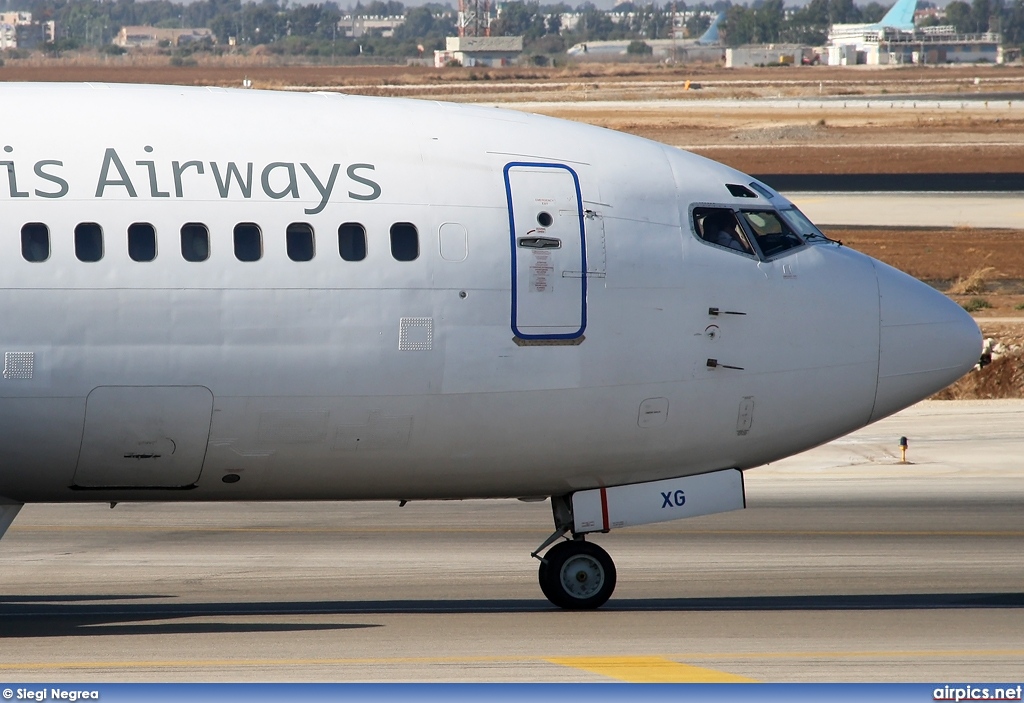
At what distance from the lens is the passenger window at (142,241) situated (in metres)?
12.5

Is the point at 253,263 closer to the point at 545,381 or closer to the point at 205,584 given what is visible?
the point at 545,381

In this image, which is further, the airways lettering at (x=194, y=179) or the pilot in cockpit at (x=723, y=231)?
the pilot in cockpit at (x=723, y=231)

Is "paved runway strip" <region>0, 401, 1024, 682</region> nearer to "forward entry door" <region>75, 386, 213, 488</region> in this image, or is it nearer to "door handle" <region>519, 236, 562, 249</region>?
"forward entry door" <region>75, 386, 213, 488</region>

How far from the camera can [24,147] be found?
1255 centimetres

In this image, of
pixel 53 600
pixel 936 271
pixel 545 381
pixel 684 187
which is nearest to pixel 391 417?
pixel 545 381

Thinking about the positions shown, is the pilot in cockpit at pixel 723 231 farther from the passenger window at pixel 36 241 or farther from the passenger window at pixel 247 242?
the passenger window at pixel 36 241

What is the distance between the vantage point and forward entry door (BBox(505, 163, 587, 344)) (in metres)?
13.1

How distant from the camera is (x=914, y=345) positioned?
545 inches

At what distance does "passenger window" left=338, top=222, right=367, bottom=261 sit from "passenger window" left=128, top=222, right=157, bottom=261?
1.58 m

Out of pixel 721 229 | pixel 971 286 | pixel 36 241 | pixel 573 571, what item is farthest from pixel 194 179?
pixel 971 286

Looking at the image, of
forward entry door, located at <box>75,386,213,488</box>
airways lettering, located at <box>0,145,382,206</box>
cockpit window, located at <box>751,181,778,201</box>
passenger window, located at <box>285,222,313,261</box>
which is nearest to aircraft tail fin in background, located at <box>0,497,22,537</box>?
forward entry door, located at <box>75,386,213,488</box>

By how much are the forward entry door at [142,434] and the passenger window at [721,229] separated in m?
4.79

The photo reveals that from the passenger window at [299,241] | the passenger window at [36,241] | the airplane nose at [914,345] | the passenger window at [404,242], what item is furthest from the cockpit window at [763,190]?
the passenger window at [36,241]

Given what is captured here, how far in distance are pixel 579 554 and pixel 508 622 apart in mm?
949
